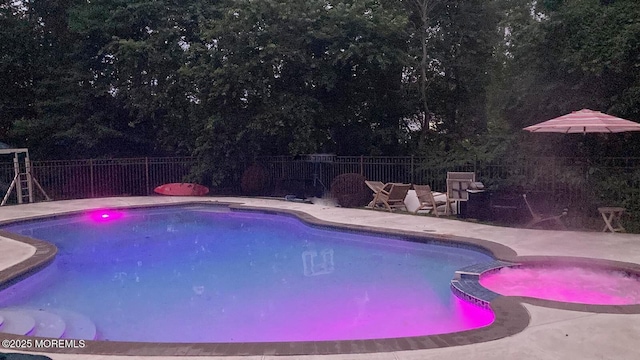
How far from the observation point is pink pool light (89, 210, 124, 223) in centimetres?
1313

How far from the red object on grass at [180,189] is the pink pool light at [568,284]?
1198 cm

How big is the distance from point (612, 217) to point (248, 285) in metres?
6.64

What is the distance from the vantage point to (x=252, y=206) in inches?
549

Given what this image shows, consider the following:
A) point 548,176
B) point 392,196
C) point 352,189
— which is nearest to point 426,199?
point 392,196

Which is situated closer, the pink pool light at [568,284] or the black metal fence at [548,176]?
the pink pool light at [568,284]

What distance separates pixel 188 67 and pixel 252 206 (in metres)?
5.71

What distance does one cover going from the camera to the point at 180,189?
55.4 feet

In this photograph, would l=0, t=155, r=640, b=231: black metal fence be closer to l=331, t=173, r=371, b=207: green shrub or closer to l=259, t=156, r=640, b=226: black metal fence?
l=259, t=156, r=640, b=226: black metal fence

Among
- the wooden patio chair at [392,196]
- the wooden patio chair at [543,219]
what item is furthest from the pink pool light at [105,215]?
the wooden patio chair at [543,219]

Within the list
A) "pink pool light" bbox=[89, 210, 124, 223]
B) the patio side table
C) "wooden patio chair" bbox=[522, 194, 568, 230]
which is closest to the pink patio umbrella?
the patio side table

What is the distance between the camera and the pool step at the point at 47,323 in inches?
209

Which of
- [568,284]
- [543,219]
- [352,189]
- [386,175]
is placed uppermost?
[386,175]

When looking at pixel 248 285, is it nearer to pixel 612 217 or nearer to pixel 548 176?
pixel 612 217

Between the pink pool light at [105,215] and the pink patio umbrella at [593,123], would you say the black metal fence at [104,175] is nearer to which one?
the pink pool light at [105,215]
